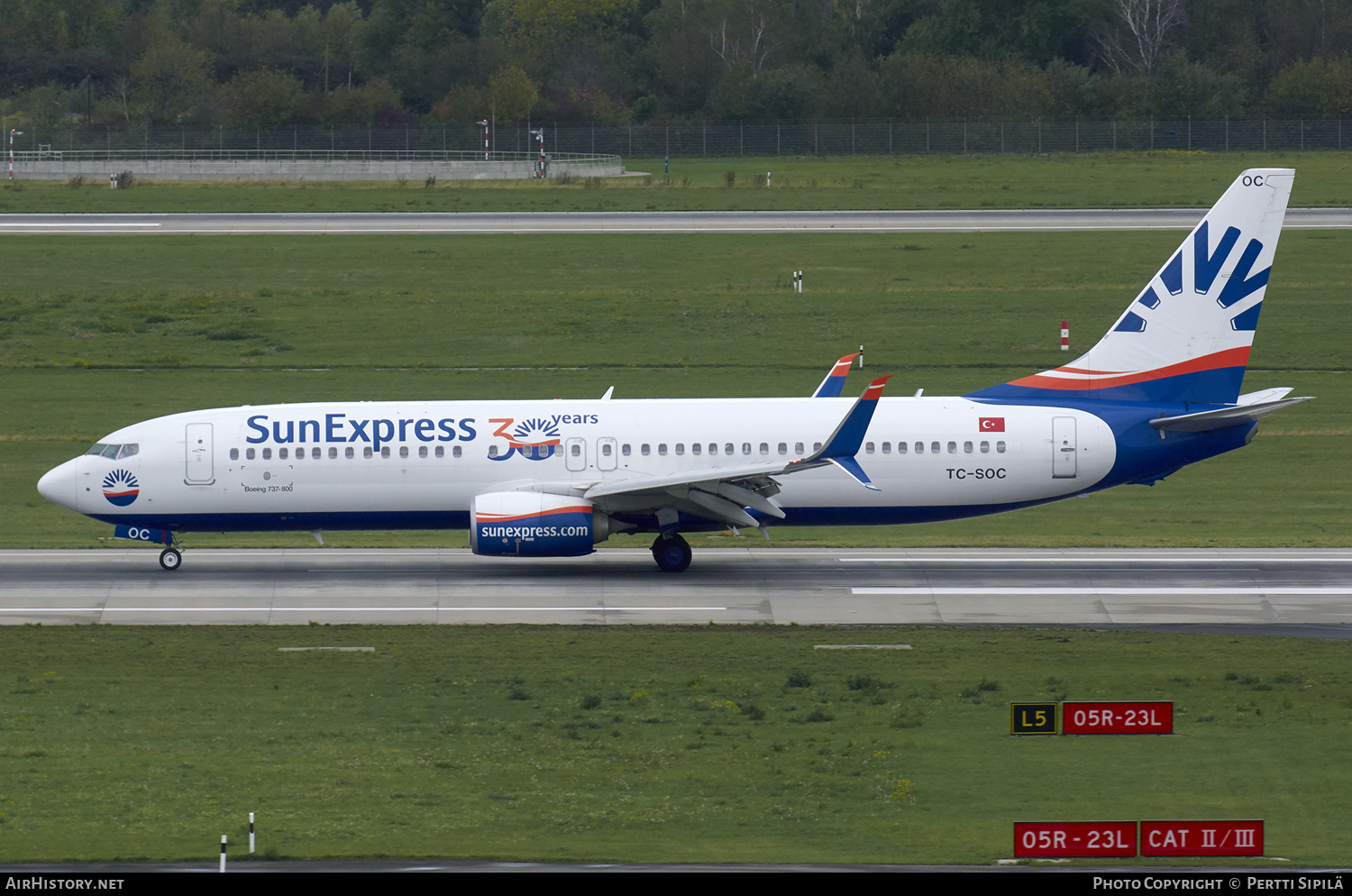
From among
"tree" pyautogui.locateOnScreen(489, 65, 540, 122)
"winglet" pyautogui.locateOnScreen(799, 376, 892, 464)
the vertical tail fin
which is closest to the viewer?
"winglet" pyautogui.locateOnScreen(799, 376, 892, 464)

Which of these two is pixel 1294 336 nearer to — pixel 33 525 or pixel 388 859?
pixel 33 525

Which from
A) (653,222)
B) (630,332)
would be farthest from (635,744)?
(653,222)

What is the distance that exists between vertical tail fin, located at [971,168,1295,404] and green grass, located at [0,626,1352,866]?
969 centimetres

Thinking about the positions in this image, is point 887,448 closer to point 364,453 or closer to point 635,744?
point 364,453

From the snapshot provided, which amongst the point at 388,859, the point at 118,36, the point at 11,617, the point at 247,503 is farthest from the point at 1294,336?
the point at 118,36

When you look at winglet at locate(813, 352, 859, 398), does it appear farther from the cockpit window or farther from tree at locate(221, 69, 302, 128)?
tree at locate(221, 69, 302, 128)

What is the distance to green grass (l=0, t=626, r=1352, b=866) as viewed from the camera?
19.8 m

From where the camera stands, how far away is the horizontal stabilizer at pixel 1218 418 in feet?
123

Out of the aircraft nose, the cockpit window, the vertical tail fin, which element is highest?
the vertical tail fin

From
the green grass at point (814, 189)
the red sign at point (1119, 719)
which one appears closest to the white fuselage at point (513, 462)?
the red sign at point (1119, 719)

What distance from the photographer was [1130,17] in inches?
5669

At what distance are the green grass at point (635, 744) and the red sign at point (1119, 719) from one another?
1.37 feet

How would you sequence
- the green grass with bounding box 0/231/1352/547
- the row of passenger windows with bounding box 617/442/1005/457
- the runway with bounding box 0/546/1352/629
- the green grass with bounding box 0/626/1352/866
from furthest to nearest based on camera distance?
the green grass with bounding box 0/231/1352/547
the row of passenger windows with bounding box 617/442/1005/457
the runway with bounding box 0/546/1352/629
the green grass with bounding box 0/626/1352/866

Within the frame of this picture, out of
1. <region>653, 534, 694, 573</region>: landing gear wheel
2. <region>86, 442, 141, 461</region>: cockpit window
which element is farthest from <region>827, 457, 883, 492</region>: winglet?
<region>86, 442, 141, 461</region>: cockpit window
